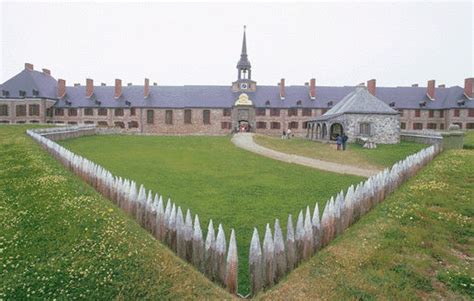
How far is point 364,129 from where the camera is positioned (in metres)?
32.9

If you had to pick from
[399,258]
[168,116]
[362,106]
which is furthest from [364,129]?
[168,116]

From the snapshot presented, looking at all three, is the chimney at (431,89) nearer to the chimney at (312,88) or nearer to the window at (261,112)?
the chimney at (312,88)

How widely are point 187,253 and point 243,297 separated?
135 centimetres

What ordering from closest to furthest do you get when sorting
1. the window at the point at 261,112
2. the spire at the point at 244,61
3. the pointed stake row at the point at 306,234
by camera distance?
1. the pointed stake row at the point at 306,234
2. the window at the point at 261,112
3. the spire at the point at 244,61

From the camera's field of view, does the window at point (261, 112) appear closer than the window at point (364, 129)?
No

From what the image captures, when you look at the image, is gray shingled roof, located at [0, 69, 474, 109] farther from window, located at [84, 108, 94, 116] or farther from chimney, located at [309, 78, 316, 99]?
window, located at [84, 108, 94, 116]

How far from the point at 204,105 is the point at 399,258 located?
47316mm

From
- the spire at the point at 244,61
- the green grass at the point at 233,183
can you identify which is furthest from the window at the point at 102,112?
the green grass at the point at 233,183

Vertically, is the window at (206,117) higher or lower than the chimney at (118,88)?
lower

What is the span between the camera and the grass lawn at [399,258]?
207 inches

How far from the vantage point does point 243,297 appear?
5445 millimetres

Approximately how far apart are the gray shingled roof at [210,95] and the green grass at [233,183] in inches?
1204

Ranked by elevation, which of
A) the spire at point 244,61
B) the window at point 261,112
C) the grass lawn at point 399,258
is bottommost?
the grass lawn at point 399,258

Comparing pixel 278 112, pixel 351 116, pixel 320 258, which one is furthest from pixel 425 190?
pixel 278 112
